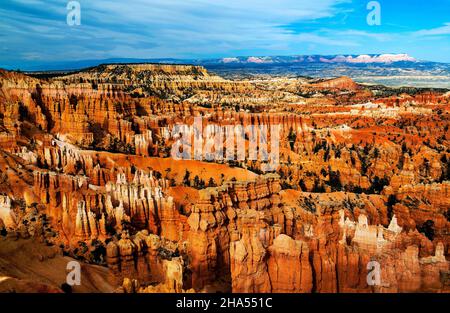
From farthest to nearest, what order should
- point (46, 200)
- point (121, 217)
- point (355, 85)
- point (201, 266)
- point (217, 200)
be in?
point (355, 85) < point (46, 200) < point (121, 217) < point (217, 200) < point (201, 266)

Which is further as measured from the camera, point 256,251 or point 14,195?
point 14,195

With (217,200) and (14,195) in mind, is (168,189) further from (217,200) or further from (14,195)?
(217,200)

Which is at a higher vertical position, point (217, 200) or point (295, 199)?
point (217, 200)

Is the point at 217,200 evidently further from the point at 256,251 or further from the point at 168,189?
the point at 168,189
